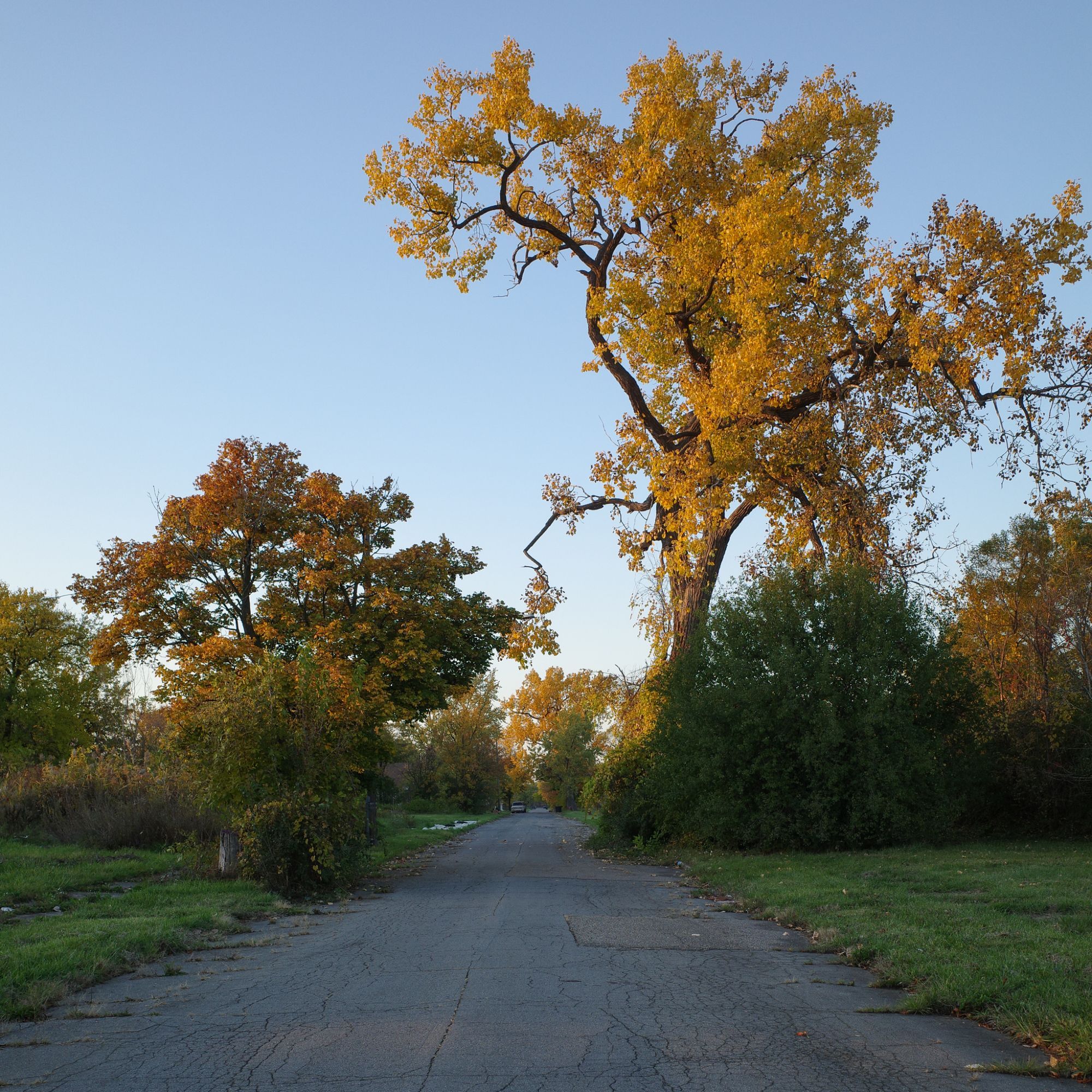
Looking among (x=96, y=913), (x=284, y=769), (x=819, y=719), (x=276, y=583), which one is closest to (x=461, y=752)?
(x=276, y=583)

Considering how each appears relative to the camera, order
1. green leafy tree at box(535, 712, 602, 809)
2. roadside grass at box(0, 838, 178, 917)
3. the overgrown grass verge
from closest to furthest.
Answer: the overgrown grass verge < roadside grass at box(0, 838, 178, 917) < green leafy tree at box(535, 712, 602, 809)

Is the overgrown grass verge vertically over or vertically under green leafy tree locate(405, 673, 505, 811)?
under

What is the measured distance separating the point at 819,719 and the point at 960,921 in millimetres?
8524

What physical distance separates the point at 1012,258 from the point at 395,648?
14098 millimetres

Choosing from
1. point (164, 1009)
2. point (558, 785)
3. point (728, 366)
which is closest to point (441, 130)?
point (728, 366)

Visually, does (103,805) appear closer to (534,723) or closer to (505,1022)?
(505,1022)

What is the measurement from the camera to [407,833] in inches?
1377

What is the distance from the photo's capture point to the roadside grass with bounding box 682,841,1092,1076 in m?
5.72

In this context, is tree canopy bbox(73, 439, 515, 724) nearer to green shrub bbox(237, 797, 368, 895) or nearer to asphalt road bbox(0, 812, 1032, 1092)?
green shrub bbox(237, 797, 368, 895)

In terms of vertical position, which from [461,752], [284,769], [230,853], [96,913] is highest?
[461,752]

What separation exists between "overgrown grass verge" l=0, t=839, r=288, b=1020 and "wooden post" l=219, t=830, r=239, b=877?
57 centimetres

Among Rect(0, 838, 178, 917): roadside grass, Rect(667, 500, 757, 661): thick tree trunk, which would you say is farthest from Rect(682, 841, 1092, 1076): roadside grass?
Rect(0, 838, 178, 917): roadside grass

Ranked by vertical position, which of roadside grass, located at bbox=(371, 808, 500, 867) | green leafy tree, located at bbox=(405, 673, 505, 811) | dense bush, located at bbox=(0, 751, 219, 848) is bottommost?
roadside grass, located at bbox=(371, 808, 500, 867)

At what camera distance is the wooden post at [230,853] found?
15.0 meters
